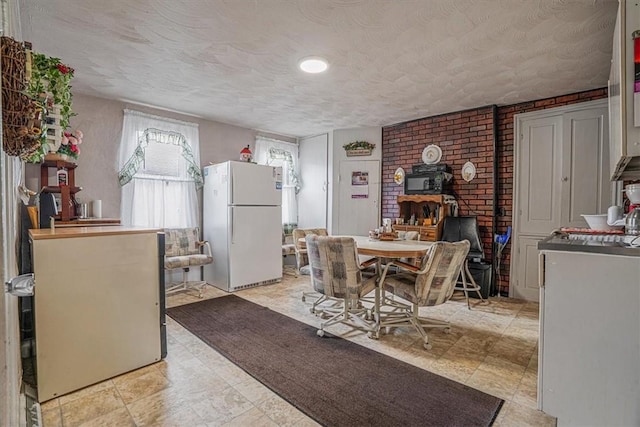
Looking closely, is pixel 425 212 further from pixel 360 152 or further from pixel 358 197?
pixel 360 152

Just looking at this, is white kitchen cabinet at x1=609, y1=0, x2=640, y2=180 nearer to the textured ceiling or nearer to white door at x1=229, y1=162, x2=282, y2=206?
the textured ceiling

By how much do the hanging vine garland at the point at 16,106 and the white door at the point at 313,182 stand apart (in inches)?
184

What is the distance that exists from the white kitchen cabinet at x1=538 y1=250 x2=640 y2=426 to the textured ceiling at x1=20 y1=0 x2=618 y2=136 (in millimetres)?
1678

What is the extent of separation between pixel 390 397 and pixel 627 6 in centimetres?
244

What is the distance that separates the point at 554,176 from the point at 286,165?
401cm

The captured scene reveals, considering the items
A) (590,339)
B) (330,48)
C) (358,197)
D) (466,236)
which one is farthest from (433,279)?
(358,197)

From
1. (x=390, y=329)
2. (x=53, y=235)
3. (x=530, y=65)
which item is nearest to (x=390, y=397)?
(x=390, y=329)

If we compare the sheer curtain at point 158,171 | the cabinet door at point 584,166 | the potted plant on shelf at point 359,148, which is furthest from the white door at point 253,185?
the cabinet door at point 584,166

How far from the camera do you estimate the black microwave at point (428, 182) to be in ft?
13.9

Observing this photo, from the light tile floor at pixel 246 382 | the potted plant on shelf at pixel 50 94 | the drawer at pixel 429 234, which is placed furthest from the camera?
the drawer at pixel 429 234

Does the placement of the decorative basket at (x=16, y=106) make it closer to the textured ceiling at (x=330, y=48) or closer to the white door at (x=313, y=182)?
the textured ceiling at (x=330, y=48)

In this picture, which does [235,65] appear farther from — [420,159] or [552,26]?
[420,159]

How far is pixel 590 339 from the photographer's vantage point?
1599 millimetres

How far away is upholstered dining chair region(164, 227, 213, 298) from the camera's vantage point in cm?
396
